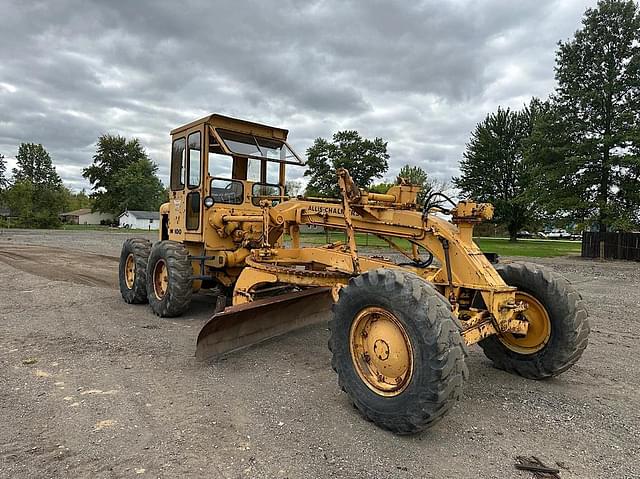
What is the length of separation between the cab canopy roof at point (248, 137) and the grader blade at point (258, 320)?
8.34 ft

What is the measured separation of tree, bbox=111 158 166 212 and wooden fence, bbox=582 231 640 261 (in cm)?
6801

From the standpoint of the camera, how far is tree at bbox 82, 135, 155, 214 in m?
77.9

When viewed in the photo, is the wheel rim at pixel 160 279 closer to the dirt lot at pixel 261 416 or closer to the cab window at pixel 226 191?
the dirt lot at pixel 261 416

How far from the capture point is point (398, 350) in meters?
3.69

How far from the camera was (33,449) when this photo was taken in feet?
10.7

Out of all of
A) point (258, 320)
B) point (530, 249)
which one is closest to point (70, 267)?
point (258, 320)

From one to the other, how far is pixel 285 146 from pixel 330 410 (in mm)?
5418

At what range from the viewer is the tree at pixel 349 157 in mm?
52812

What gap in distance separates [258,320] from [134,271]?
359 centimetres

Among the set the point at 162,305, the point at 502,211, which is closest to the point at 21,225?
the point at 502,211

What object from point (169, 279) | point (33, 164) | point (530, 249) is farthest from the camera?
point (33, 164)

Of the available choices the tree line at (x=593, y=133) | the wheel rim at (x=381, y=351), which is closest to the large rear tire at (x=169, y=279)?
the wheel rim at (x=381, y=351)

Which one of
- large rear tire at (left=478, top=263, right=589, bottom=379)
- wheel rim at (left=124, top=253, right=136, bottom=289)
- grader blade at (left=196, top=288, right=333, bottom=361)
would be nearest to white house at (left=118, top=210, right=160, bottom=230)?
wheel rim at (left=124, top=253, right=136, bottom=289)

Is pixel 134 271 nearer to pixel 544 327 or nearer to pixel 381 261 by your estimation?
pixel 381 261
